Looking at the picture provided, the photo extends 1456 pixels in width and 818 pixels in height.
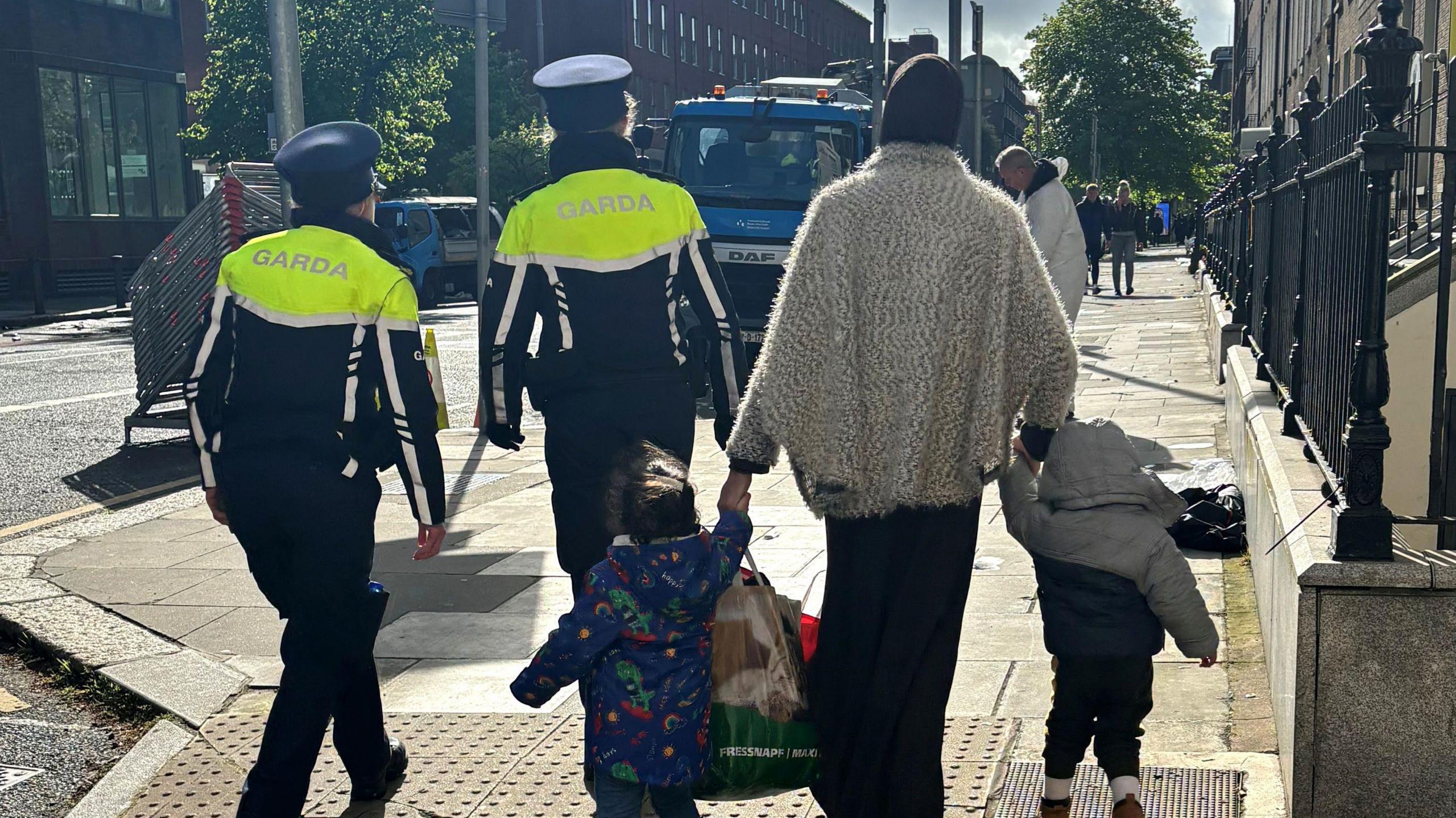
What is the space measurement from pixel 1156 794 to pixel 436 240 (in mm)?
28363

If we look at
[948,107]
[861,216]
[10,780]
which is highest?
[948,107]

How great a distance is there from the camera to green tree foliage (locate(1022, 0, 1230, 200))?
62.5m

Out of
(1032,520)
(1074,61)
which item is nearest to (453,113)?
(1074,61)

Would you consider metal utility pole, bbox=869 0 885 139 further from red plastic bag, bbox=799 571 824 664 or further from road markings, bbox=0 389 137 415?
red plastic bag, bbox=799 571 824 664

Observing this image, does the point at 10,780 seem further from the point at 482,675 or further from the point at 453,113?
the point at 453,113

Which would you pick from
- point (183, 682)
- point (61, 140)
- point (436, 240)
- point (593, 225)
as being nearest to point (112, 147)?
point (61, 140)

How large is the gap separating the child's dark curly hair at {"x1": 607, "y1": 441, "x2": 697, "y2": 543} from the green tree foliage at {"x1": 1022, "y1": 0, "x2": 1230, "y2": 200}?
6127cm

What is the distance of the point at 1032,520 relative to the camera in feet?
11.7

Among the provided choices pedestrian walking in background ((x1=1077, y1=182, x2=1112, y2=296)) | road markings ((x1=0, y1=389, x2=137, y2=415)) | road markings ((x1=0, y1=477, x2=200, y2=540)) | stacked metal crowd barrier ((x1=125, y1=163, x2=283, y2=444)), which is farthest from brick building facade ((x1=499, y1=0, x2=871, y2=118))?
road markings ((x1=0, y1=477, x2=200, y2=540))

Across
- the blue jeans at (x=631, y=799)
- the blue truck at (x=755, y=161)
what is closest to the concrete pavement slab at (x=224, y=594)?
the blue jeans at (x=631, y=799)

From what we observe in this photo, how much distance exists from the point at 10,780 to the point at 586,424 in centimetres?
217

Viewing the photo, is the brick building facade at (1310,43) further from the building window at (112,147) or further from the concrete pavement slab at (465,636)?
the building window at (112,147)

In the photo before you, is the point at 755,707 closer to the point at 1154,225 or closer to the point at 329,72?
the point at 329,72

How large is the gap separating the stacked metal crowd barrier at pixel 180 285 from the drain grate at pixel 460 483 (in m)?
2.48
